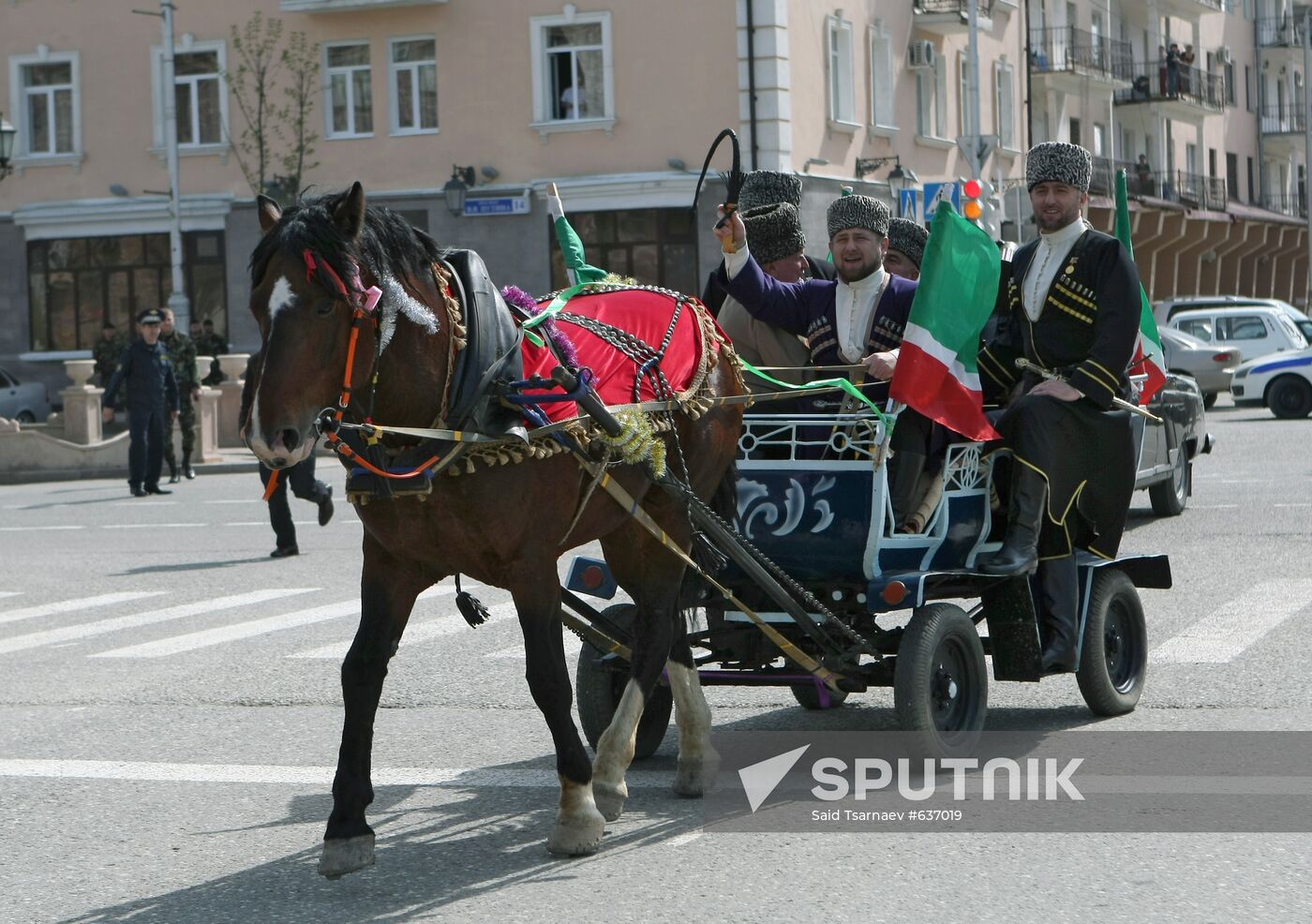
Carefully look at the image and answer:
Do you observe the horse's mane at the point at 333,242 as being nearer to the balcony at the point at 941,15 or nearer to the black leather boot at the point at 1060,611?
the black leather boot at the point at 1060,611

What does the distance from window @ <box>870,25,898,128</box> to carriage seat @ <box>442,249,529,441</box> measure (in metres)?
33.2

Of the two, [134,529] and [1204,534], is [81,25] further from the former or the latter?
[1204,534]

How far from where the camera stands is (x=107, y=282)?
37406 millimetres

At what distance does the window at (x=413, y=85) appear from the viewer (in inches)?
1406

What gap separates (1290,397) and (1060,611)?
24.1 metres

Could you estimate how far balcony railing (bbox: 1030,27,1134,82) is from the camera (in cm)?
4753

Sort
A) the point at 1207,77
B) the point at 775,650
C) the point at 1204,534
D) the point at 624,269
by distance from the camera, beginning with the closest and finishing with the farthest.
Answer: the point at 775,650 < the point at 1204,534 < the point at 624,269 < the point at 1207,77

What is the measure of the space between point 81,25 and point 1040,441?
3351cm

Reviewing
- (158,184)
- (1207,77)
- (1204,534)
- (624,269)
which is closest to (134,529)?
(1204,534)

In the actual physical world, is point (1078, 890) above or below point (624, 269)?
below

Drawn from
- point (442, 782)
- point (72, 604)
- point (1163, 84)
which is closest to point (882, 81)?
point (1163, 84)

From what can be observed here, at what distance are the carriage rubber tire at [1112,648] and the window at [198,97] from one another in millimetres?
31200

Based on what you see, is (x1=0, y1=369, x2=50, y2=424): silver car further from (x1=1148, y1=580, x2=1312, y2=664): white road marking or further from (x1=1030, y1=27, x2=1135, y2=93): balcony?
(x1=1148, y1=580, x2=1312, y2=664): white road marking

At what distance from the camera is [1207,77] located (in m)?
59.7
